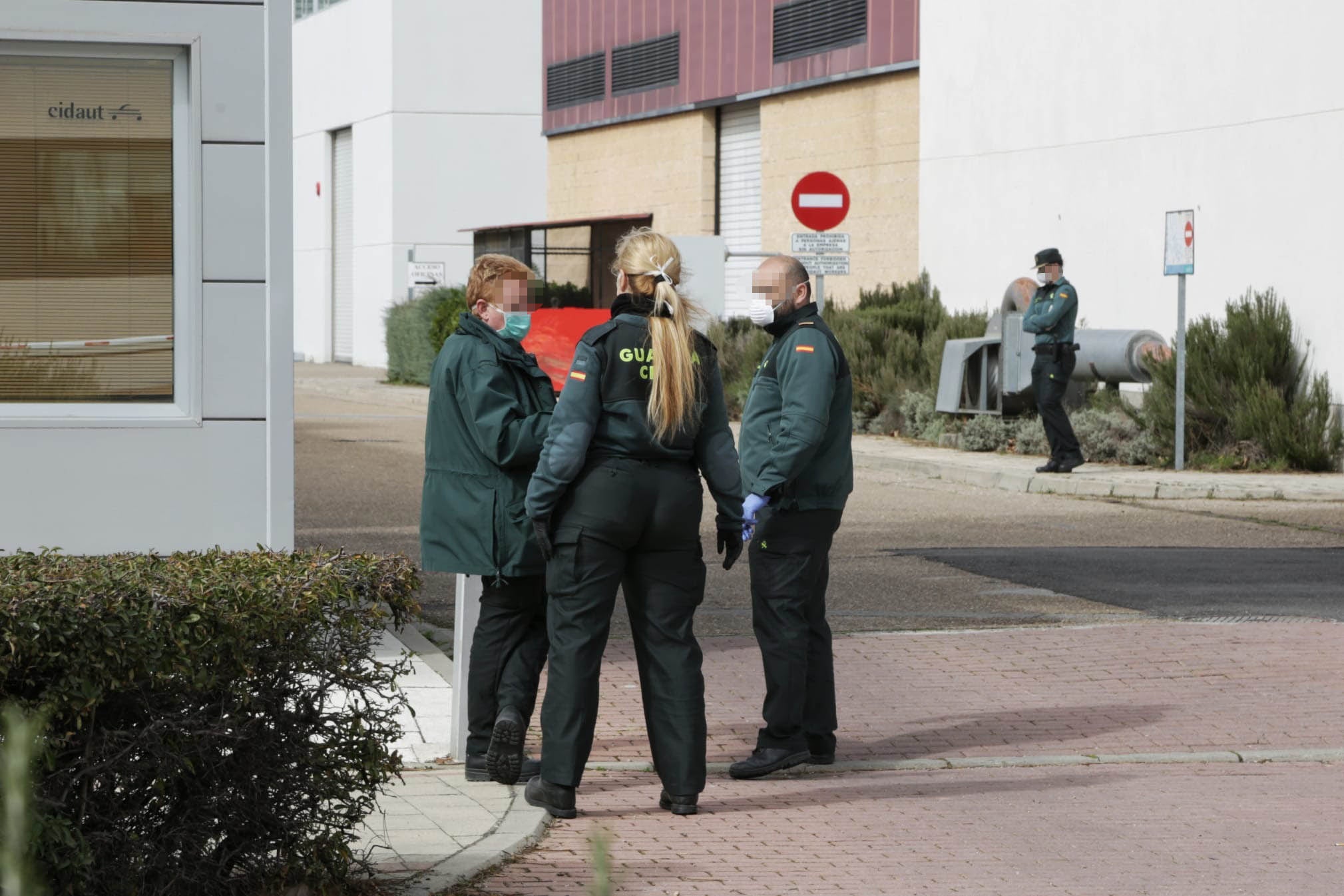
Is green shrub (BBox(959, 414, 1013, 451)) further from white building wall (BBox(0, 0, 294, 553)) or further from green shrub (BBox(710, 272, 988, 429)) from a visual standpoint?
white building wall (BBox(0, 0, 294, 553))

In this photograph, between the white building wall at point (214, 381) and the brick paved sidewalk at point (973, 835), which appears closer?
the brick paved sidewalk at point (973, 835)

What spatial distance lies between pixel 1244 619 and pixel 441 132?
1495 inches

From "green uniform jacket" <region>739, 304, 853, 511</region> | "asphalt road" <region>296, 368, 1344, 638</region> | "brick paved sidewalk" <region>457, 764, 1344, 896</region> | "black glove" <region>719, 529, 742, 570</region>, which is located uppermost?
"green uniform jacket" <region>739, 304, 853, 511</region>

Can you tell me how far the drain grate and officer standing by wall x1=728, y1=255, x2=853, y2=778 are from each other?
3.98m

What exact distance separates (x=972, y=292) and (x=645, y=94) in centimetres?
1122

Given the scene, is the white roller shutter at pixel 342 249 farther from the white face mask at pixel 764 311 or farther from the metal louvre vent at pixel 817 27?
the white face mask at pixel 764 311

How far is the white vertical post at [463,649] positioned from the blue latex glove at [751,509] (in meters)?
0.99

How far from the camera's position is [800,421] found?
21.0 feet

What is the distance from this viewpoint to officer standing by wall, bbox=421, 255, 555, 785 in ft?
20.3

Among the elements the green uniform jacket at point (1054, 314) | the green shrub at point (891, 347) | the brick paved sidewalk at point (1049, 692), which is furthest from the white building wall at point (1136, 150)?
the brick paved sidewalk at point (1049, 692)

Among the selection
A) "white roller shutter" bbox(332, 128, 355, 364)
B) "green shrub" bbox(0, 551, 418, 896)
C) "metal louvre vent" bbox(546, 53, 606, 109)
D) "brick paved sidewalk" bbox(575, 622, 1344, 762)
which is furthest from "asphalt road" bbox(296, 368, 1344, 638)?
"white roller shutter" bbox(332, 128, 355, 364)

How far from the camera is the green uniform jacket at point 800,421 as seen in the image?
6.41 m

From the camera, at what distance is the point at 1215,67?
2009 centimetres

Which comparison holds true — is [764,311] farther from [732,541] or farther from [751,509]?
[732,541]
